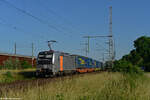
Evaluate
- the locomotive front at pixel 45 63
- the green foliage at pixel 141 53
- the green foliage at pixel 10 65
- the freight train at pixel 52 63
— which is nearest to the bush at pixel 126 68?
the freight train at pixel 52 63

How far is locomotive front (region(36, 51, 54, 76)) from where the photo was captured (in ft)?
74.0

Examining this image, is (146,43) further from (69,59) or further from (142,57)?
(69,59)

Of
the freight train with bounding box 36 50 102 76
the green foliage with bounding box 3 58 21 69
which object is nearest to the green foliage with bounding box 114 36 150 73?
the green foliage with bounding box 3 58 21 69

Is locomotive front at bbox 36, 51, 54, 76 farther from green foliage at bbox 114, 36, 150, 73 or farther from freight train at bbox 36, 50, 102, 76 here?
green foliage at bbox 114, 36, 150, 73

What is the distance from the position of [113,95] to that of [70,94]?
1.60 metres

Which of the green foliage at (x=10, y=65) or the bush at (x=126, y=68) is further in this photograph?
the green foliage at (x=10, y=65)

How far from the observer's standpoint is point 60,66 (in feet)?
79.5

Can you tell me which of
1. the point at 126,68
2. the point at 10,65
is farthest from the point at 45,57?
the point at 10,65

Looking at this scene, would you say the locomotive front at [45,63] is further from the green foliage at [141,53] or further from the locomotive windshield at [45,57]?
the green foliage at [141,53]

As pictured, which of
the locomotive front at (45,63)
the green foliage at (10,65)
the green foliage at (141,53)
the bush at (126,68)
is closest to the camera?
the locomotive front at (45,63)

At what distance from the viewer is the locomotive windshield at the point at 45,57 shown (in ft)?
75.2

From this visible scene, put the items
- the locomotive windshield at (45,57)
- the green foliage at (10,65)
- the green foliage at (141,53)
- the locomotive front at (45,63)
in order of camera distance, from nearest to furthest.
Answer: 1. the locomotive front at (45,63)
2. the locomotive windshield at (45,57)
3. the green foliage at (10,65)
4. the green foliage at (141,53)

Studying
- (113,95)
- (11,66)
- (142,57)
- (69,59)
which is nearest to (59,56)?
(69,59)

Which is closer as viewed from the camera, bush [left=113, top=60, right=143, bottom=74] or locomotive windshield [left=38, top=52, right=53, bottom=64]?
locomotive windshield [left=38, top=52, right=53, bottom=64]
